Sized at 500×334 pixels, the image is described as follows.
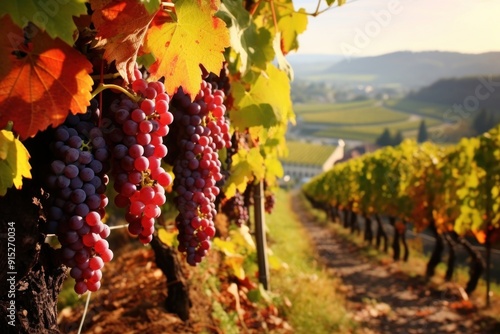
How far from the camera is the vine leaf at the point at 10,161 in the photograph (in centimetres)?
118

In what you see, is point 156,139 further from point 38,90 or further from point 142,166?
point 38,90

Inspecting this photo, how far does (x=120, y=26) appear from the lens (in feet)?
4.29

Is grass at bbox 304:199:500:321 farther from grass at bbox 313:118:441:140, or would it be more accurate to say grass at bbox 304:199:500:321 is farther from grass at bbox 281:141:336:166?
grass at bbox 313:118:441:140

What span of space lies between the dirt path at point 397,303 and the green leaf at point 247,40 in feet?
19.3

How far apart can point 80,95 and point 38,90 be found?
3.6 inches

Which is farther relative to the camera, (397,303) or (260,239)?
(397,303)

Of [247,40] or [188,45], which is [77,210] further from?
[247,40]

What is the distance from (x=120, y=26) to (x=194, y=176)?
74cm

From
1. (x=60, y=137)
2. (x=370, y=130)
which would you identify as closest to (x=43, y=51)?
(x=60, y=137)

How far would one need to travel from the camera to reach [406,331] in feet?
28.5

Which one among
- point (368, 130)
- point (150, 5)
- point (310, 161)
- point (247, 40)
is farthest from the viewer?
point (368, 130)

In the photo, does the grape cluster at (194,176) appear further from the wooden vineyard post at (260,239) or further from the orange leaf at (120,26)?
the wooden vineyard post at (260,239)

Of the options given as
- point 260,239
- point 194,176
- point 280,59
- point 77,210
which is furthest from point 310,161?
point 77,210

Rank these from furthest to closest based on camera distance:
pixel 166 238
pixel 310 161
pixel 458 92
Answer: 1. pixel 458 92
2. pixel 310 161
3. pixel 166 238
